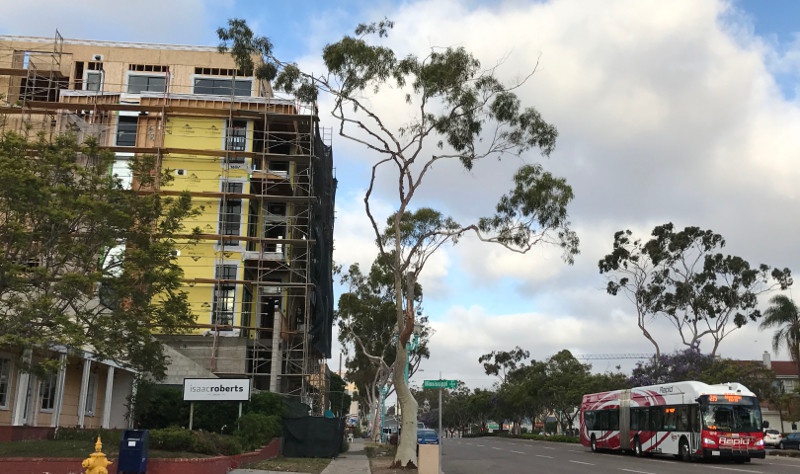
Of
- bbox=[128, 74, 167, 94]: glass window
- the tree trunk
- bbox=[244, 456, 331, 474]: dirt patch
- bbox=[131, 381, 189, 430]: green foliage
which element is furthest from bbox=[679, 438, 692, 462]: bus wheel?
bbox=[128, 74, 167, 94]: glass window

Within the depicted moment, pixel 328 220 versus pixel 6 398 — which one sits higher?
pixel 328 220

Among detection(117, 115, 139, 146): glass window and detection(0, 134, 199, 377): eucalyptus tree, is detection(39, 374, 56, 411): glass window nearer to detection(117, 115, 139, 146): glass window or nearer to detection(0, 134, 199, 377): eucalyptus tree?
detection(0, 134, 199, 377): eucalyptus tree

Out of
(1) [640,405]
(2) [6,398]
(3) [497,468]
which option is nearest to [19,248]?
(2) [6,398]

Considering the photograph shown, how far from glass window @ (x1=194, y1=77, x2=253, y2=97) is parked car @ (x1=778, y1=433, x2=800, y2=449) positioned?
40.9 metres

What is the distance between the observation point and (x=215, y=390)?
2438 centimetres

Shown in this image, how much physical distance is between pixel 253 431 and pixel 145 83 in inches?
1137

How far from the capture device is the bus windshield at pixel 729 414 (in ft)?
94.3

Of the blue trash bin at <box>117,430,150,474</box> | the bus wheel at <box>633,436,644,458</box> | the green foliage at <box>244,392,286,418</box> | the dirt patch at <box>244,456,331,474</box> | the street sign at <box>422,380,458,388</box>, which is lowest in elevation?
the dirt patch at <box>244,456,331,474</box>

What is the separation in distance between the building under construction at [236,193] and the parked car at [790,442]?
3025 cm

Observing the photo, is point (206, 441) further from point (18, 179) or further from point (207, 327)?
point (207, 327)

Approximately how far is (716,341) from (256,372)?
120ft

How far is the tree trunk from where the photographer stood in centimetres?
2509

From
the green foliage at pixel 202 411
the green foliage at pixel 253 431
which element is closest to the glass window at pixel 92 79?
the green foliage at pixel 202 411

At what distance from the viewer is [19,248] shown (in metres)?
17.5
